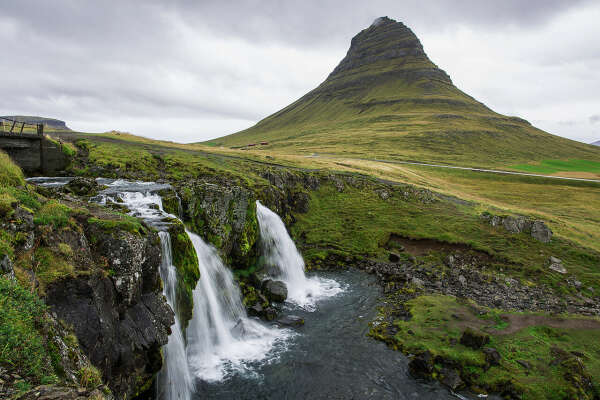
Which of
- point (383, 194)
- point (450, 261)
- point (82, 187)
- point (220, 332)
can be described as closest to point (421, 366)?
point (220, 332)

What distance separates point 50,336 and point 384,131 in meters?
173

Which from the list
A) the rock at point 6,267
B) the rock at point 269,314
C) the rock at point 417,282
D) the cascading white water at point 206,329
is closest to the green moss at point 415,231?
the rock at point 417,282

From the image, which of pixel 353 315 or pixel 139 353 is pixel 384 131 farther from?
pixel 139 353

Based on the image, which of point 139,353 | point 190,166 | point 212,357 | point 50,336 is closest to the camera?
point 50,336

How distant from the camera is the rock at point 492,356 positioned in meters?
17.4

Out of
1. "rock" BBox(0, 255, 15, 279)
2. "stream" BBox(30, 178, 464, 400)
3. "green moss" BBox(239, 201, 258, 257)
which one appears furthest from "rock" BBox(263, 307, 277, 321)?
"rock" BBox(0, 255, 15, 279)

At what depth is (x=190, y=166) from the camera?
1566 inches

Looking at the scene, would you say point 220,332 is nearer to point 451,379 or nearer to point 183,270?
point 183,270

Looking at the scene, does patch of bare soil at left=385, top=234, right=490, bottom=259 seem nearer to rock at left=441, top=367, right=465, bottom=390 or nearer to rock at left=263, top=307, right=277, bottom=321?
rock at left=263, top=307, right=277, bottom=321

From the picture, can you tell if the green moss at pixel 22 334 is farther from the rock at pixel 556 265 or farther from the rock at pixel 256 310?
the rock at pixel 556 265

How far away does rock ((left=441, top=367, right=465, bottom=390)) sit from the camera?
16.5 meters

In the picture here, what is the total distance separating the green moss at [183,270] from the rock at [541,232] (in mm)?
41283

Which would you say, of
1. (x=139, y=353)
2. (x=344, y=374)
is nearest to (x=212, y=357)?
(x=139, y=353)

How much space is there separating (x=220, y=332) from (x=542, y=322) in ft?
76.7
